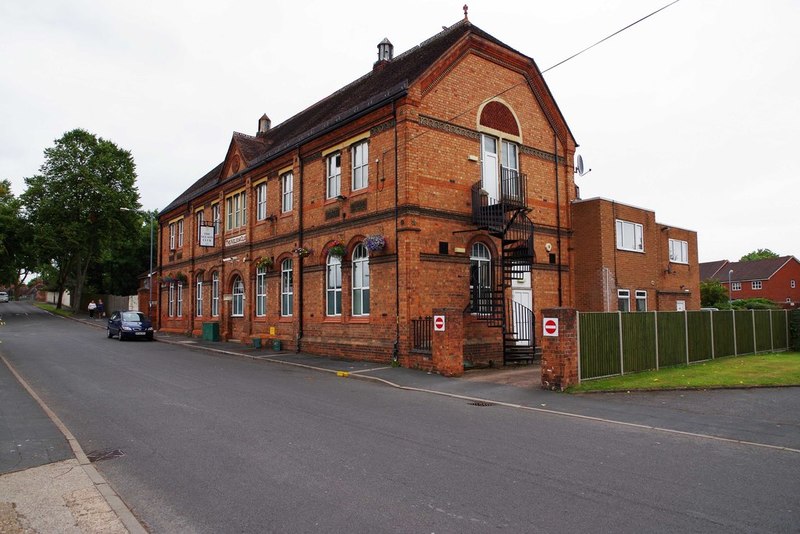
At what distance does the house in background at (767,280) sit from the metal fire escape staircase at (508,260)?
2411 inches

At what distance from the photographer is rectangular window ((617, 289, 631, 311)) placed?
73.9 ft

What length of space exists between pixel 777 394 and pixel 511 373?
20.4ft

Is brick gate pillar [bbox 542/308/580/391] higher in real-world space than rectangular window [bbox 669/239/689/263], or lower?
lower

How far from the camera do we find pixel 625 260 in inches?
904

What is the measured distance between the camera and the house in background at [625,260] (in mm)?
21703

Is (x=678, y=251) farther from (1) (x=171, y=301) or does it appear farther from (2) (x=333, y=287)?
(1) (x=171, y=301)

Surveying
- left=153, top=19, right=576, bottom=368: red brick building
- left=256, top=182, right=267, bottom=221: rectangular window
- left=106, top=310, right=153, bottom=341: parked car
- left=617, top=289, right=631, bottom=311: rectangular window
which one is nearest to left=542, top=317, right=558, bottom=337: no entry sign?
left=153, top=19, right=576, bottom=368: red brick building

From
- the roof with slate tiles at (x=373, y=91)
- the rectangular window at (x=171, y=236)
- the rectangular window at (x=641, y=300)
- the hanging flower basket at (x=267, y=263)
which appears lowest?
the rectangular window at (x=641, y=300)

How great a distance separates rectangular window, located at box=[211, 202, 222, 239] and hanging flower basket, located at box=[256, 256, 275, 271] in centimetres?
648

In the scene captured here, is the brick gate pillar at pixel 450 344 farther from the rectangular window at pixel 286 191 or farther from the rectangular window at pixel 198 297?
the rectangular window at pixel 198 297

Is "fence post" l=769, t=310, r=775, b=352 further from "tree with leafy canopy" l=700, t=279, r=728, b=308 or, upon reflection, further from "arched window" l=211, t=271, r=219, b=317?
"tree with leafy canopy" l=700, t=279, r=728, b=308

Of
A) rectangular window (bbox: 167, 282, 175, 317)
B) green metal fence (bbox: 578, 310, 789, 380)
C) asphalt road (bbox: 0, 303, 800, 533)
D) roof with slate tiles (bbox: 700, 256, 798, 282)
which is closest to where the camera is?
asphalt road (bbox: 0, 303, 800, 533)

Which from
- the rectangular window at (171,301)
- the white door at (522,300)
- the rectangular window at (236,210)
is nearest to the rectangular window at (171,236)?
the rectangular window at (171,301)

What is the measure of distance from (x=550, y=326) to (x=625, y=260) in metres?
11.8
